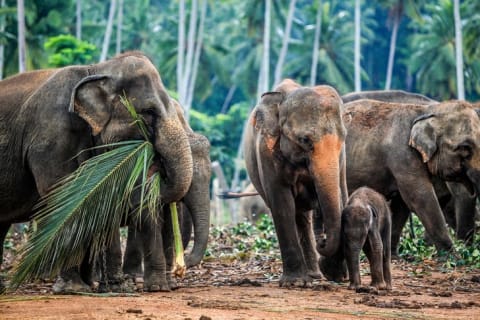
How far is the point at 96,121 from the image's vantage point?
1085cm

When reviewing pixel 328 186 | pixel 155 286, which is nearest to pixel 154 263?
pixel 155 286

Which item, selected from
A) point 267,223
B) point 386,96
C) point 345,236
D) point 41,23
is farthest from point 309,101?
point 41,23

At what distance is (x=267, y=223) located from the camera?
69.9 ft

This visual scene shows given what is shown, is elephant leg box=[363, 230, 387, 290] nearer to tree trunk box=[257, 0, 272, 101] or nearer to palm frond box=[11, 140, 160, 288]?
palm frond box=[11, 140, 160, 288]

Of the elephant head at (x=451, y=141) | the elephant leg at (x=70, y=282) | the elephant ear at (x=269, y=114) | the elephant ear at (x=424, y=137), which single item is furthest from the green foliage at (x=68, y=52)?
the elephant leg at (x=70, y=282)

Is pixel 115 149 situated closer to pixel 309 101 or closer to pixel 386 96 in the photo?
pixel 309 101

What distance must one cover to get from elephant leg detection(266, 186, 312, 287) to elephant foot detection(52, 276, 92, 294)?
2.40 metres

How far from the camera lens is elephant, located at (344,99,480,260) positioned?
15172mm

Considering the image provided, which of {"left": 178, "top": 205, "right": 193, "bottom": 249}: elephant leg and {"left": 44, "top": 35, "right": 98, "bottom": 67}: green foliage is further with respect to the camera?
{"left": 44, "top": 35, "right": 98, "bottom": 67}: green foliage

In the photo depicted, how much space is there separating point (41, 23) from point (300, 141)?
42.9 m

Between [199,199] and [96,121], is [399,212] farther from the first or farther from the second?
[96,121]

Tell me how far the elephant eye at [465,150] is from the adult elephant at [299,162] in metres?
2.98

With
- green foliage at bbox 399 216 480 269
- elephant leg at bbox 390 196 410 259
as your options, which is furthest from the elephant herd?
elephant leg at bbox 390 196 410 259

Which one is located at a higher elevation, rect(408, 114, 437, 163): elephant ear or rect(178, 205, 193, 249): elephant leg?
rect(408, 114, 437, 163): elephant ear
